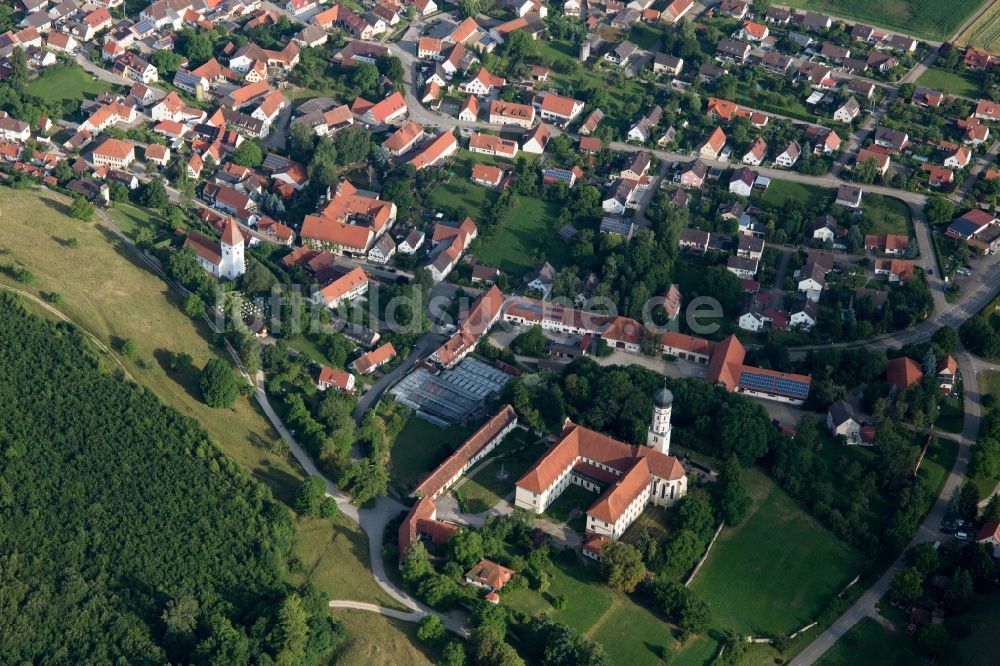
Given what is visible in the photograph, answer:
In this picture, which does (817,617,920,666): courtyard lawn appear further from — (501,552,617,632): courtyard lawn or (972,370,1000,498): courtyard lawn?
(972,370,1000,498): courtyard lawn

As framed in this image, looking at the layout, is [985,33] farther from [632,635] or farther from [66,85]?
[66,85]

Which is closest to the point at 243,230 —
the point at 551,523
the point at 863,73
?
the point at 551,523

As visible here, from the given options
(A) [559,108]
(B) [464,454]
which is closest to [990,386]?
(B) [464,454]

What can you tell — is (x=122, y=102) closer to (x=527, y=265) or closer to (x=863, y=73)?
(x=527, y=265)

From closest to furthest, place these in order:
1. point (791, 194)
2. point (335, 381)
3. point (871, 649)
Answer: point (871, 649), point (335, 381), point (791, 194)

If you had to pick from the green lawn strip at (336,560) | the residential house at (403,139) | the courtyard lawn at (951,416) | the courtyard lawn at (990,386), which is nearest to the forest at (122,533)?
the green lawn strip at (336,560)

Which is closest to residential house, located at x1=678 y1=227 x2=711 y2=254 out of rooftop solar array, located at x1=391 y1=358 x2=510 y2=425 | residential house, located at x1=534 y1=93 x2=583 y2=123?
rooftop solar array, located at x1=391 y1=358 x2=510 y2=425
